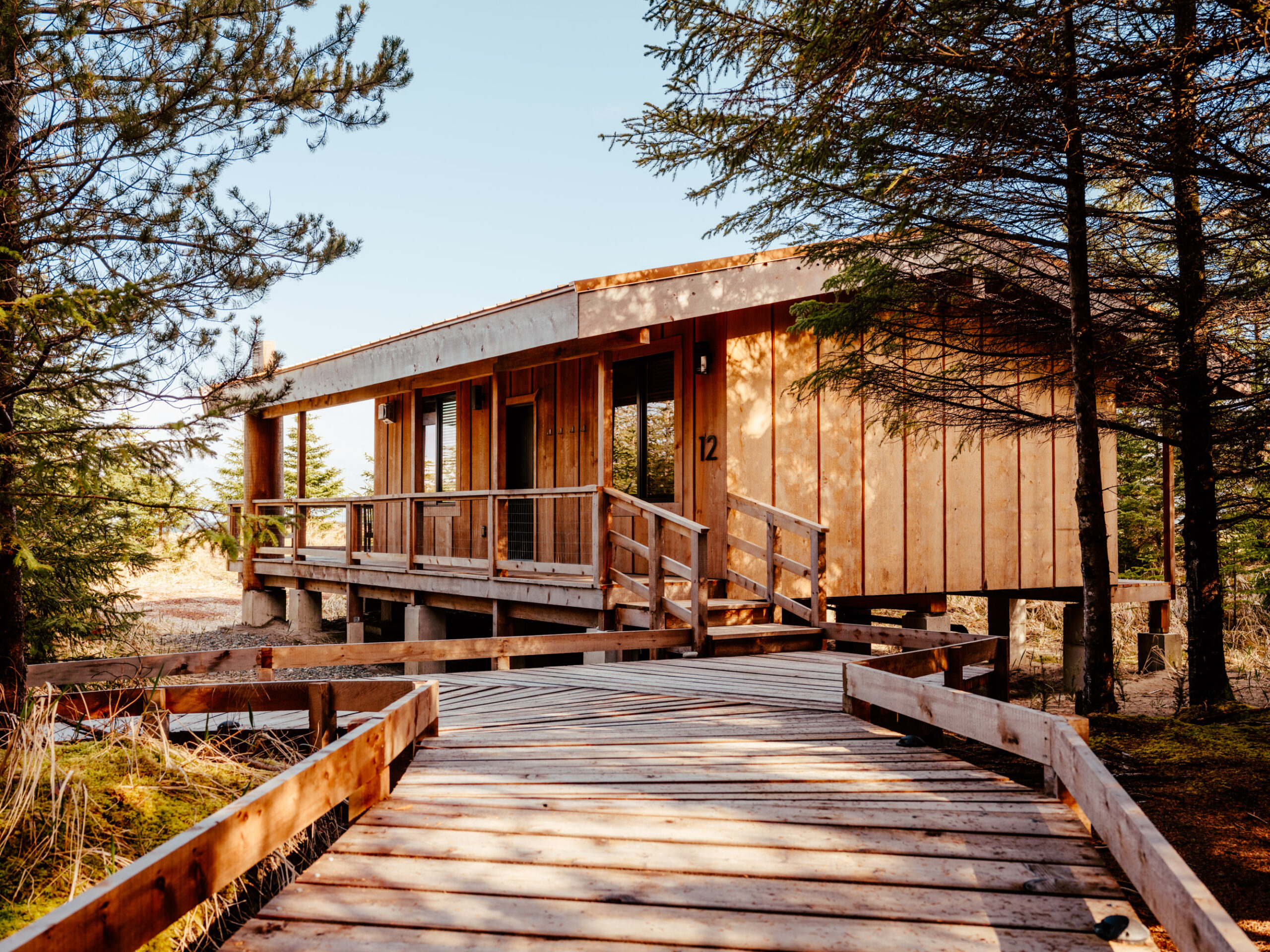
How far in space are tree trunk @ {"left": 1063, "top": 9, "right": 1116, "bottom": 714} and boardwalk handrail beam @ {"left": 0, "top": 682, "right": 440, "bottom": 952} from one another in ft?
16.2

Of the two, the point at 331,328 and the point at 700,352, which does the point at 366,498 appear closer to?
the point at 700,352

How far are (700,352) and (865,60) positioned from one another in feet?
15.1

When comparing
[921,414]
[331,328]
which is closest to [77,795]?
[921,414]

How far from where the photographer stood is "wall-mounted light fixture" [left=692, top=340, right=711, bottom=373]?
9.54 metres

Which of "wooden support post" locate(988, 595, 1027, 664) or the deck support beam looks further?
"wooden support post" locate(988, 595, 1027, 664)

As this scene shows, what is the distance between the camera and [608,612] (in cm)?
869

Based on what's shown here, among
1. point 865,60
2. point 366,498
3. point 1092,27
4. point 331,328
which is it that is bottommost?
point 366,498

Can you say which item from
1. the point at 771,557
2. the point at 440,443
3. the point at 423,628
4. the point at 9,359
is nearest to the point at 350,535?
the point at 440,443

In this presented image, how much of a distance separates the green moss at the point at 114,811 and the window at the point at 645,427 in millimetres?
6458

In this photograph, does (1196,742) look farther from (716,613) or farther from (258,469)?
(258,469)

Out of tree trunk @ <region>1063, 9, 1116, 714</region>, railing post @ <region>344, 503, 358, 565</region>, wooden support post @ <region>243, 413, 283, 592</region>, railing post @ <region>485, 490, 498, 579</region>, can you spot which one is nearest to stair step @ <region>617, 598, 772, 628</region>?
railing post @ <region>485, 490, 498, 579</region>

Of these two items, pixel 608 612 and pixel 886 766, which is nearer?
pixel 886 766

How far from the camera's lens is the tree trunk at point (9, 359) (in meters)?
4.55

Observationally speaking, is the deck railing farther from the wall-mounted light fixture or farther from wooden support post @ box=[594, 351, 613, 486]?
the wall-mounted light fixture
